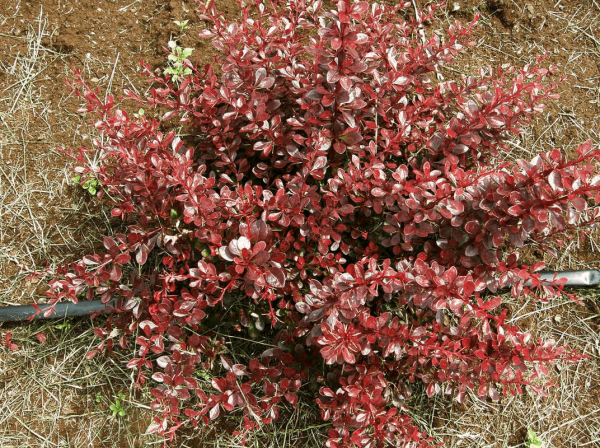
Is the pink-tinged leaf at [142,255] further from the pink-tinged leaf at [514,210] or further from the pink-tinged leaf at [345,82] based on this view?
the pink-tinged leaf at [514,210]

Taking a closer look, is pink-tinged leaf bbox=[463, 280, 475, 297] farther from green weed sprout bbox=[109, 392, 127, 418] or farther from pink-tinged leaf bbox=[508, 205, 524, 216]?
green weed sprout bbox=[109, 392, 127, 418]

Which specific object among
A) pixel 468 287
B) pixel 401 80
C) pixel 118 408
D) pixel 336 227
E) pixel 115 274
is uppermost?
pixel 401 80

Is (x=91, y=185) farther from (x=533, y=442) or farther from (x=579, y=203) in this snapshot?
(x=533, y=442)

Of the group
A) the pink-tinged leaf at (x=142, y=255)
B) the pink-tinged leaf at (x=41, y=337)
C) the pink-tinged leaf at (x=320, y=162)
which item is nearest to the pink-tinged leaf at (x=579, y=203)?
the pink-tinged leaf at (x=320, y=162)

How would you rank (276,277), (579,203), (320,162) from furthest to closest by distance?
(320,162), (276,277), (579,203)

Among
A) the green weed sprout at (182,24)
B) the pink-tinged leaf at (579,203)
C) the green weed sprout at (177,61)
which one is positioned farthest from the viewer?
the green weed sprout at (182,24)

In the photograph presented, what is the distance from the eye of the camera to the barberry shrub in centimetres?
172

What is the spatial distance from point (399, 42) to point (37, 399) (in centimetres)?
276

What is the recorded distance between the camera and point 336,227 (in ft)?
6.64

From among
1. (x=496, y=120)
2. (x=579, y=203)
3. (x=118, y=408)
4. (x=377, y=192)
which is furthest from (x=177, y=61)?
(x=579, y=203)

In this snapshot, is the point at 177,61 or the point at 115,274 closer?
the point at 115,274

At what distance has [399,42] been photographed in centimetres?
219

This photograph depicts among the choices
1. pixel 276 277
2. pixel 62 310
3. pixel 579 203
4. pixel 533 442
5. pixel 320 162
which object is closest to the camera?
pixel 579 203

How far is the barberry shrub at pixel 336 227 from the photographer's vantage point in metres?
1.72
